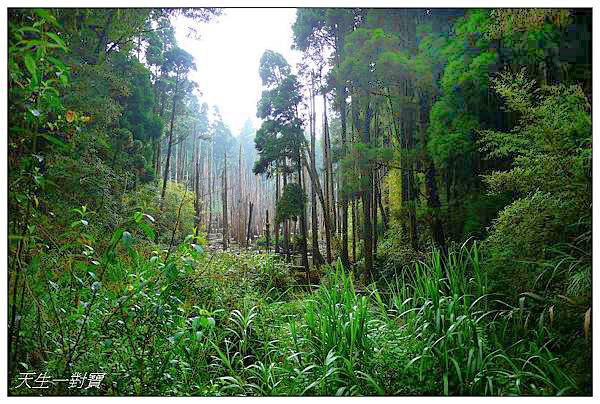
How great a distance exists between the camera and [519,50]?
2012 mm

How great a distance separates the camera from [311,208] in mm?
2881

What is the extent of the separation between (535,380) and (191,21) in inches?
103

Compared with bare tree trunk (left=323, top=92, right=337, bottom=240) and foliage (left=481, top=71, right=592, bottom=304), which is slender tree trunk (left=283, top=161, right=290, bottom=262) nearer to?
bare tree trunk (left=323, top=92, right=337, bottom=240)

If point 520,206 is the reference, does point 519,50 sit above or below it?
above

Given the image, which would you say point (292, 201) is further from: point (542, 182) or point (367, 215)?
point (542, 182)

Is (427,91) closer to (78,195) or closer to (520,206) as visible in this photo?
(520,206)

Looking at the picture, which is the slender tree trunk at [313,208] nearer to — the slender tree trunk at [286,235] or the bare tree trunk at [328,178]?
the bare tree trunk at [328,178]

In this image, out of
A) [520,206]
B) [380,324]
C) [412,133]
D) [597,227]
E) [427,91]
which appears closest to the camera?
[597,227]

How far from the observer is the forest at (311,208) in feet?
5.16


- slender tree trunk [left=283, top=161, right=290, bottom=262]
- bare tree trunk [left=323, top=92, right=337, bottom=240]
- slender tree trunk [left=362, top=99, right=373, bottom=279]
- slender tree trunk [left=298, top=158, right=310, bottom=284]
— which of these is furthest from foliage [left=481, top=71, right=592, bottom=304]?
slender tree trunk [left=283, top=161, right=290, bottom=262]

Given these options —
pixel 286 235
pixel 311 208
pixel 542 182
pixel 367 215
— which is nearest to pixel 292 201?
pixel 311 208

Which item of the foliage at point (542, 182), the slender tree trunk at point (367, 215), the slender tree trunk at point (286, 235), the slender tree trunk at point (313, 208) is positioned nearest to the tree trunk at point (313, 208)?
the slender tree trunk at point (313, 208)

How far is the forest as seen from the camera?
1.57 m

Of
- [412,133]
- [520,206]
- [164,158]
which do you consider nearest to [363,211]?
[412,133]
